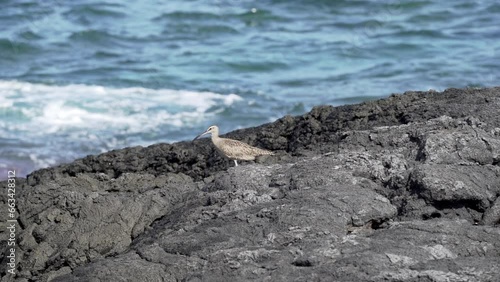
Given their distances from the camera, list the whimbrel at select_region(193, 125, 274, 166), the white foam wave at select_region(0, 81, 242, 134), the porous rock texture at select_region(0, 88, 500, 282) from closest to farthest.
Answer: the porous rock texture at select_region(0, 88, 500, 282)
the whimbrel at select_region(193, 125, 274, 166)
the white foam wave at select_region(0, 81, 242, 134)

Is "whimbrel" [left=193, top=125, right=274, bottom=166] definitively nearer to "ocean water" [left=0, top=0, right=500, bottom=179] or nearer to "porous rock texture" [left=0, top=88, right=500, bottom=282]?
"porous rock texture" [left=0, top=88, right=500, bottom=282]

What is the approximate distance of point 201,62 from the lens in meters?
23.4

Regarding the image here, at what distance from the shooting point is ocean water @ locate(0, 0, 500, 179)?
1822 cm

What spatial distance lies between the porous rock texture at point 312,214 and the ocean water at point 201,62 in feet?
22.1

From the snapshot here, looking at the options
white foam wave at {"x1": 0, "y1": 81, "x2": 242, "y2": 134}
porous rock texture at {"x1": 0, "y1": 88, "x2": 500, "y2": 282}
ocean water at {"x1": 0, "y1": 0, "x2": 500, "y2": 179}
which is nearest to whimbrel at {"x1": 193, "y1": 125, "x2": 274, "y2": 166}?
porous rock texture at {"x1": 0, "y1": 88, "x2": 500, "y2": 282}

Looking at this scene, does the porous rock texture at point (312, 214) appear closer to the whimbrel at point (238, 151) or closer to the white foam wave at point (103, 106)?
the whimbrel at point (238, 151)

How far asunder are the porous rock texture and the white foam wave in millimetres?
8939

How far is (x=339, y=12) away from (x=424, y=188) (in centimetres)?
2176

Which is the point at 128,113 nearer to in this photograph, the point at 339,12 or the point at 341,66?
the point at 341,66

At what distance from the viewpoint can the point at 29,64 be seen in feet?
75.8

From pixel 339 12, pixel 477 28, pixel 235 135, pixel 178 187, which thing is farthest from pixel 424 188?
pixel 339 12

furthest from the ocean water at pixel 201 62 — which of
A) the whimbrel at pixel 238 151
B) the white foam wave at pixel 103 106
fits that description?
the whimbrel at pixel 238 151

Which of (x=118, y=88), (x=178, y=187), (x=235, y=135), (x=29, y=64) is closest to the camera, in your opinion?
(x=178, y=187)

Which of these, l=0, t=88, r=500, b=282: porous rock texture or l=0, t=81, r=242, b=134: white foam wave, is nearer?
l=0, t=88, r=500, b=282: porous rock texture
